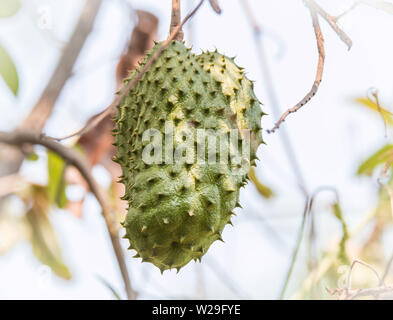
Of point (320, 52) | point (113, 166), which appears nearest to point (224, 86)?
point (320, 52)

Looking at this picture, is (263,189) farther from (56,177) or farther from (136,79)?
(136,79)

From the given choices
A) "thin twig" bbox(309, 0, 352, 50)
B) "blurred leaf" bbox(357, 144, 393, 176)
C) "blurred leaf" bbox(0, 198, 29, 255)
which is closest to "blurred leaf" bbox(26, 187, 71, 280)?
"blurred leaf" bbox(0, 198, 29, 255)

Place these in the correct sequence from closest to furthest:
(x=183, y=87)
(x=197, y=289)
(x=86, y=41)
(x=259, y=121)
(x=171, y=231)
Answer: (x=171, y=231) < (x=183, y=87) < (x=259, y=121) < (x=197, y=289) < (x=86, y=41)

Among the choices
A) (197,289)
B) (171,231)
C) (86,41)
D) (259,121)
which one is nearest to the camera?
(171,231)

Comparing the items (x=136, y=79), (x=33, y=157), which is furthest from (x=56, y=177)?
(x=136, y=79)
